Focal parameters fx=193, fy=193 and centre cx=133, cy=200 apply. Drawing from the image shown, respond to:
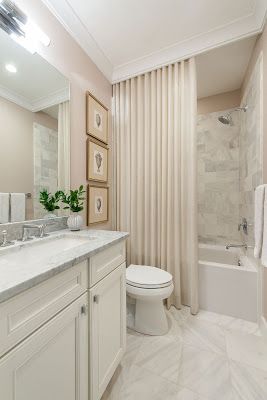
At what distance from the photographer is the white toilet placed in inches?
58.7

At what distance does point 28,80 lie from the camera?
49.6 inches

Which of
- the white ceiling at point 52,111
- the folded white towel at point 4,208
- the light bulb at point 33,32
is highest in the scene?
the light bulb at point 33,32

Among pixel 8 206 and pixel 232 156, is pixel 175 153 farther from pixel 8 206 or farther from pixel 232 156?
pixel 8 206

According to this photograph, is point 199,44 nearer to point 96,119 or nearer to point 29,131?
point 96,119

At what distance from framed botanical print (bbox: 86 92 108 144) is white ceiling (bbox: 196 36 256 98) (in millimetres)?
1085

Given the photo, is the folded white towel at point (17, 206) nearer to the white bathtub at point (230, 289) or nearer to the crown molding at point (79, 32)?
the crown molding at point (79, 32)

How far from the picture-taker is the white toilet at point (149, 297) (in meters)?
1.49

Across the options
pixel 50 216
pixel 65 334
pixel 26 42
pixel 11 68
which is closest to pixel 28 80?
pixel 11 68

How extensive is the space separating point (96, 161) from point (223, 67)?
173 cm

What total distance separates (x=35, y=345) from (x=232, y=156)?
2790 millimetres

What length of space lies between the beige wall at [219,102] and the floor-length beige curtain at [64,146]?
203 cm

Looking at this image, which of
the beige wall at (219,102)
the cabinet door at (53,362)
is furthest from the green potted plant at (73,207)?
the beige wall at (219,102)

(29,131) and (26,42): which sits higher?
(26,42)

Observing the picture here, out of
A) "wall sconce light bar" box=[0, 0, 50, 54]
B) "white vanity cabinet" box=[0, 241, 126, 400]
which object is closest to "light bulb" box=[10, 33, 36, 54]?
"wall sconce light bar" box=[0, 0, 50, 54]
